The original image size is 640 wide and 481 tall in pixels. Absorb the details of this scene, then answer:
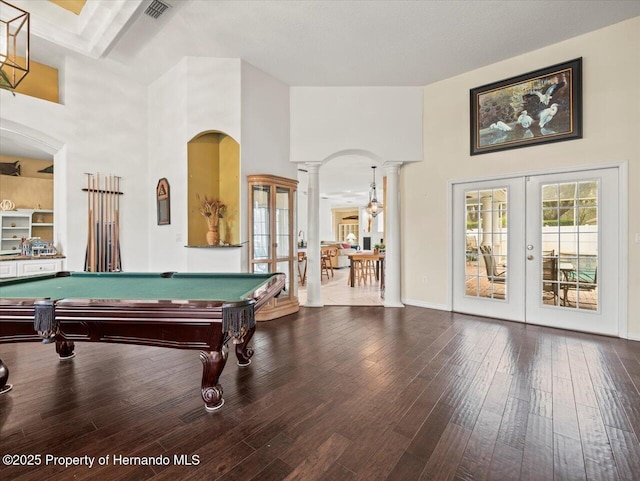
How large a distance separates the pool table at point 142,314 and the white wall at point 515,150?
3299mm

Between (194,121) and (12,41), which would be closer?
(12,41)

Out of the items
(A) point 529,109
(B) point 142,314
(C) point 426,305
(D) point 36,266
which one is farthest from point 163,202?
(A) point 529,109

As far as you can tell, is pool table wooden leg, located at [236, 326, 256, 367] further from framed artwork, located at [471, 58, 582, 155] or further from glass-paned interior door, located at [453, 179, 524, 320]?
framed artwork, located at [471, 58, 582, 155]

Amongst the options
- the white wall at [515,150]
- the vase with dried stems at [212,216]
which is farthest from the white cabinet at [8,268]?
the white wall at [515,150]

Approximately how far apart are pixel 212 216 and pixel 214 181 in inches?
27.4

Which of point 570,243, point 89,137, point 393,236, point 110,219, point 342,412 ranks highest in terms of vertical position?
point 89,137

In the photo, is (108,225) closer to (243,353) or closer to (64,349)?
(64,349)

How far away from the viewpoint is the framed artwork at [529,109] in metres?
3.83

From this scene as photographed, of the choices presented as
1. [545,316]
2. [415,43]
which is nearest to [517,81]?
[415,43]

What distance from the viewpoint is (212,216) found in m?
4.36

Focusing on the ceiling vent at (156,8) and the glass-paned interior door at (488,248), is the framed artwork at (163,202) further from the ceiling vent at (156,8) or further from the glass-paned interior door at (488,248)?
the glass-paned interior door at (488,248)

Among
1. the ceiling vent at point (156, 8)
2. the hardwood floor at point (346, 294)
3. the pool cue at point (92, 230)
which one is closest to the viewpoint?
the ceiling vent at point (156, 8)

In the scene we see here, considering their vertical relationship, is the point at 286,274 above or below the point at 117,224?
below

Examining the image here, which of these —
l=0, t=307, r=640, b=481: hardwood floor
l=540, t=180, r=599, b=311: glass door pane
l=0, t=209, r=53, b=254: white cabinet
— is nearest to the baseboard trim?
l=540, t=180, r=599, b=311: glass door pane
